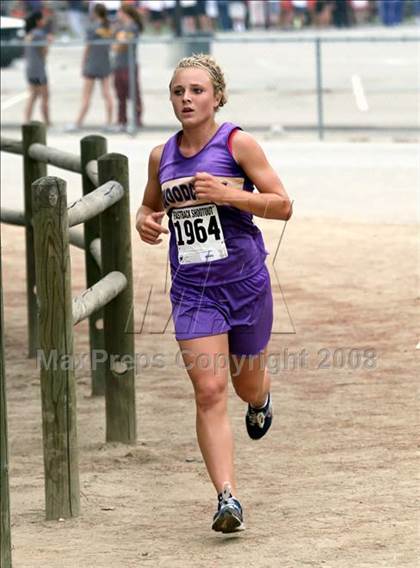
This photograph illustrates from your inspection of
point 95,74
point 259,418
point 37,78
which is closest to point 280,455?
point 259,418

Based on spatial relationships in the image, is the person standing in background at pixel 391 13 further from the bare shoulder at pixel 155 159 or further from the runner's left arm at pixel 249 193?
the runner's left arm at pixel 249 193

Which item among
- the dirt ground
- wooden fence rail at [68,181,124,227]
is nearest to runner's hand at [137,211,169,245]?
wooden fence rail at [68,181,124,227]

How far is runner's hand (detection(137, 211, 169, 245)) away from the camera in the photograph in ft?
17.4

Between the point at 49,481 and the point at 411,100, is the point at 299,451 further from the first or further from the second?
the point at 411,100

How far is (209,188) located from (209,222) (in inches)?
7.5

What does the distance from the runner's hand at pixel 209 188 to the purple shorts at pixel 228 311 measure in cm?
36

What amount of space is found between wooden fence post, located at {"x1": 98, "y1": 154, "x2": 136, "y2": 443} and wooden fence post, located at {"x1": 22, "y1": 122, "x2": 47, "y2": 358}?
1781 mm

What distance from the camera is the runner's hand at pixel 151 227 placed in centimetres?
531

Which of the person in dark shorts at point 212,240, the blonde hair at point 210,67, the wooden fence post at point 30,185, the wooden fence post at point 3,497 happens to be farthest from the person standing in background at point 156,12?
the wooden fence post at point 3,497

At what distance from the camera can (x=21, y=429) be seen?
727cm

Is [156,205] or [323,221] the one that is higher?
[156,205]

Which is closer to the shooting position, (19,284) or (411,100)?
(19,284)

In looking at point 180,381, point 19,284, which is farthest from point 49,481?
point 19,284

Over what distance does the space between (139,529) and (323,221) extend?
26.3 ft
